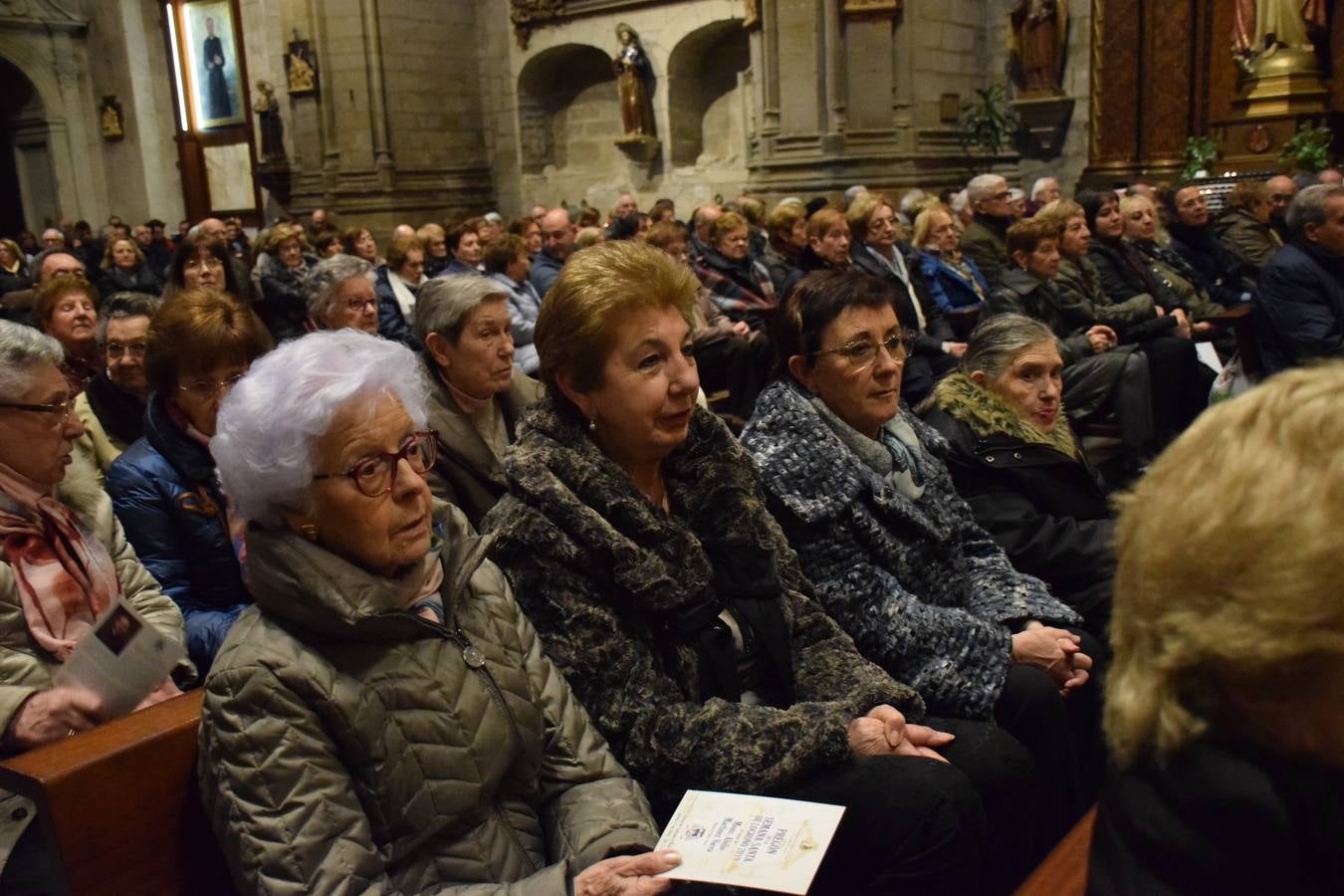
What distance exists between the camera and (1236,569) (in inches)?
38.2

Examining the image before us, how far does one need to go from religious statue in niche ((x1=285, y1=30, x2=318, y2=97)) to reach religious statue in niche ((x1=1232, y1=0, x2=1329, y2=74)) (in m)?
11.1

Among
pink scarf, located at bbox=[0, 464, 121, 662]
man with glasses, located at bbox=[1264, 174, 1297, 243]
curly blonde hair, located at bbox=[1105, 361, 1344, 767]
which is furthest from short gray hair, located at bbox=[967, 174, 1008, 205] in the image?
curly blonde hair, located at bbox=[1105, 361, 1344, 767]

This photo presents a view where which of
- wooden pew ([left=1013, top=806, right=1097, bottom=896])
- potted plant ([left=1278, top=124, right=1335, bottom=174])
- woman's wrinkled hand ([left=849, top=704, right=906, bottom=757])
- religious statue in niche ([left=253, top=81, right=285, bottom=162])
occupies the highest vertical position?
religious statue in niche ([left=253, top=81, right=285, bottom=162])

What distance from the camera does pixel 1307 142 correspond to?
991cm

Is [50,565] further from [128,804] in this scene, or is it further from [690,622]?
[690,622]

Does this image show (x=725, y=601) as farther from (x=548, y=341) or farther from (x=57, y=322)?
(x=57, y=322)

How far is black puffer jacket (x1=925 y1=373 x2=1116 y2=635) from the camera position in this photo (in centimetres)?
300

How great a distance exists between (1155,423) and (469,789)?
5052 mm

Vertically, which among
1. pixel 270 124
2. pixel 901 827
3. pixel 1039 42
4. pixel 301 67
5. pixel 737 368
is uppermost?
pixel 301 67

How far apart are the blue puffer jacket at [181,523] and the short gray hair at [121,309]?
1029 millimetres

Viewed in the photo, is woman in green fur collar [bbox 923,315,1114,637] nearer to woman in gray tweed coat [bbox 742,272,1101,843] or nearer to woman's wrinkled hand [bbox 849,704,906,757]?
woman in gray tweed coat [bbox 742,272,1101,843]

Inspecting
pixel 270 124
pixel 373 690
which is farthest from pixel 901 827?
pixel 270 124

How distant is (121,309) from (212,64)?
16.8m

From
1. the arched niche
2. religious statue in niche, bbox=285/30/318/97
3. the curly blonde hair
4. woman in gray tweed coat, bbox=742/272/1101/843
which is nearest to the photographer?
the curly blonde hair
